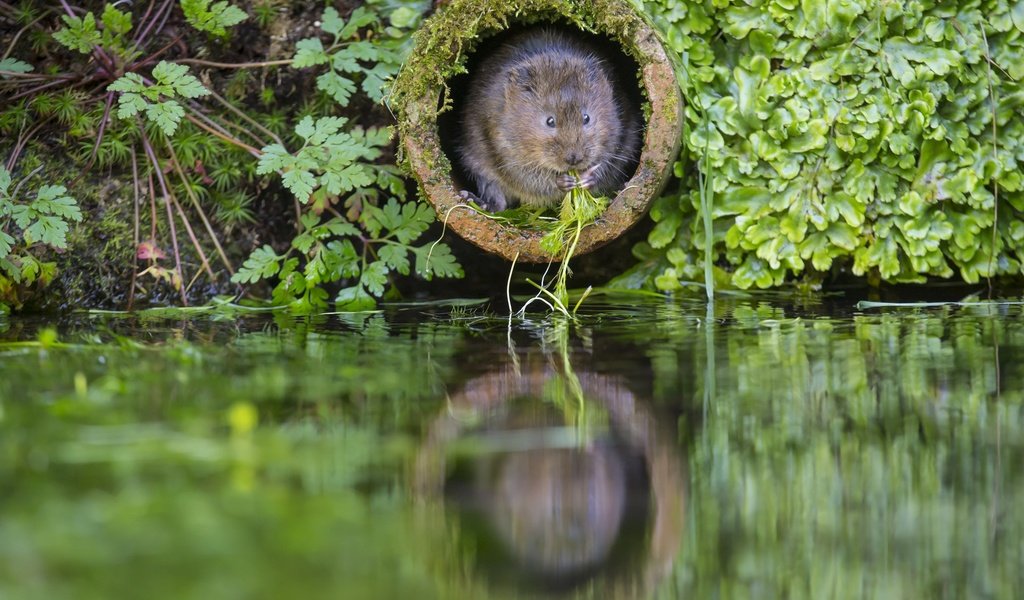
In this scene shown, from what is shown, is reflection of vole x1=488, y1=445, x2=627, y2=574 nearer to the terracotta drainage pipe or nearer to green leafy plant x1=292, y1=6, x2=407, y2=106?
the terracotta drainage pipe

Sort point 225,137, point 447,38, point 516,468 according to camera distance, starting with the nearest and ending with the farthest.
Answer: point 516,468 → point 447,38 → point 225,137

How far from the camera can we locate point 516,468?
2.05 m

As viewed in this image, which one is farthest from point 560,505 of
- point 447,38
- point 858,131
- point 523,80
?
point 523,80

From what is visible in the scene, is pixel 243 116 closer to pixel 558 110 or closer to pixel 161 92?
pixel 161 92

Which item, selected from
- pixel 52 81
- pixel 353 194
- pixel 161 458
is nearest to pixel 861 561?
pixel 161 458

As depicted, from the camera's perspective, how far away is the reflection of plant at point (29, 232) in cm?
402

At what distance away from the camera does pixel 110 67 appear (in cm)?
454

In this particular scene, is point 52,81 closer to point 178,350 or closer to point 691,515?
point 178,350

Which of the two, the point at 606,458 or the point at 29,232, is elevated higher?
the point at 29,232

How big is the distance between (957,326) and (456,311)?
187cm

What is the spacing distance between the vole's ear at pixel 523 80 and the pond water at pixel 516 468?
1.54 metres

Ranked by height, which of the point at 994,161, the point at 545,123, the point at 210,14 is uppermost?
the point at 210,14

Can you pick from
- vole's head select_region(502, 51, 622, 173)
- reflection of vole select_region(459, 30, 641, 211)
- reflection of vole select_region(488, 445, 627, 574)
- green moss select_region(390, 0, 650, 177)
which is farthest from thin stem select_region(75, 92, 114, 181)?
reflection of vole select_region(488, 445, 627, 574)

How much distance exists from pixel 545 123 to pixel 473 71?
559mm
